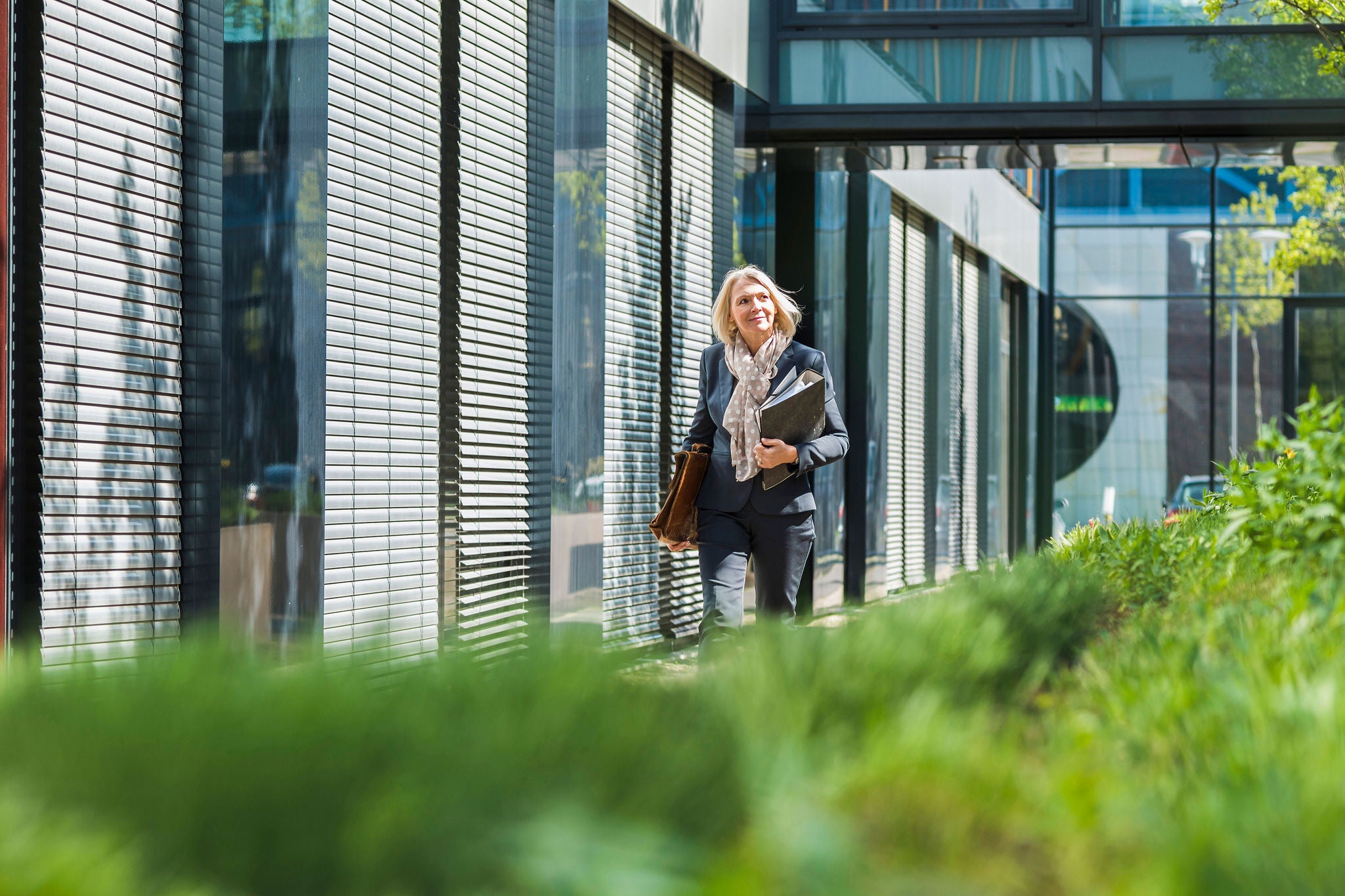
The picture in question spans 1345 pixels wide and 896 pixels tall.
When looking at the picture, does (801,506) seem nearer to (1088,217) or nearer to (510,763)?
(510,763)

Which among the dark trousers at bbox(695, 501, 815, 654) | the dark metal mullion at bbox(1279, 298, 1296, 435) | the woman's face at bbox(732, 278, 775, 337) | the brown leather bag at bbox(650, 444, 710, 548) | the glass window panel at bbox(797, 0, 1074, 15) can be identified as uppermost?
the glass window panel at bbox(797, 0, 1074, 15)

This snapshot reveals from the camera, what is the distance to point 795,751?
1401 millimetres

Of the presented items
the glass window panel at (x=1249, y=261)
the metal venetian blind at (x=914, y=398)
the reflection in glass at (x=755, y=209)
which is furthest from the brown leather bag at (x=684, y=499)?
the glass window panel at (x=1249, y=261)

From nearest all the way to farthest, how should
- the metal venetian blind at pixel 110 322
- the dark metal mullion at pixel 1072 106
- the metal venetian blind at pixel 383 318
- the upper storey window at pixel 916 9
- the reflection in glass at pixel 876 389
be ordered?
the metal venetian blind at pixel 110 322, the metal venetian blind at pixel 383 318, the dark metal mullion at pixel 1072 106, the upper storey window at pixel 916 9, the reflection in glass at pixel 876 389

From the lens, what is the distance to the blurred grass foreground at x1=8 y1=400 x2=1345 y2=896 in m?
1.13

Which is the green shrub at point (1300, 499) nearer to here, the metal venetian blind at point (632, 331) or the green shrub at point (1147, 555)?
the green shrub at point (1147, 555)

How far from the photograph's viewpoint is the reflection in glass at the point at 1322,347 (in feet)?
55.5

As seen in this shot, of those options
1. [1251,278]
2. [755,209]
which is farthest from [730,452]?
[1251,278]

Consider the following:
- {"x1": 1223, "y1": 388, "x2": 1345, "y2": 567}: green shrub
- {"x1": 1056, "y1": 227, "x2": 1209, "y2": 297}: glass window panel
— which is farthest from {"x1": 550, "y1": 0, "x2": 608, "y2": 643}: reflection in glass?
{"x1": 1056, "y1": 227, "x2": 1209, "y2": 297}: glass window panel

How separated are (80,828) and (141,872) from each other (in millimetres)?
81

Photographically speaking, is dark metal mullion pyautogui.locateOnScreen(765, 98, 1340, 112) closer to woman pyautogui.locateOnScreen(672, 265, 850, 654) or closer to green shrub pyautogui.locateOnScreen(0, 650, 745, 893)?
woman pyautogui.locateOnScreen(672, 265, 850, 654)

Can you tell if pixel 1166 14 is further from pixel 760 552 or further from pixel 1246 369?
pixel 1246 369

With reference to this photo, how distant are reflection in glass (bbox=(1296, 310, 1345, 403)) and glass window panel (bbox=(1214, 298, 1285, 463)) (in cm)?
24

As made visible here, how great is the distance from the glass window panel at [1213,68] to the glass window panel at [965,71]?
222 mm
